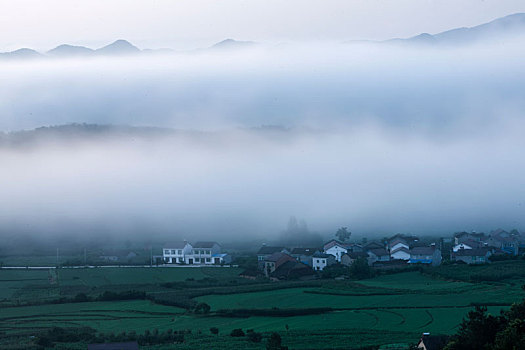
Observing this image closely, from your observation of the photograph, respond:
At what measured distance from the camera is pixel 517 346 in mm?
15562

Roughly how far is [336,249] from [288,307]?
13505 mm

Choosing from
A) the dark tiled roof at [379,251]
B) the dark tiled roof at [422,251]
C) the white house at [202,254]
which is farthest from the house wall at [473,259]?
the white house at [202,254]

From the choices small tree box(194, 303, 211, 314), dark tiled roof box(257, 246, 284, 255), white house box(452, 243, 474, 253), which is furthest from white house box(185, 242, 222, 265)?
small tree box(194, 303, 211, 314)

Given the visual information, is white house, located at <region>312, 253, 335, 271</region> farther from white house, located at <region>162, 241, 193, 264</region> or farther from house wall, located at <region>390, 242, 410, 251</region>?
white house, located at <region>162, 241, 193, 264</region>

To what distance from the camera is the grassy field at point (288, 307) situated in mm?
22469

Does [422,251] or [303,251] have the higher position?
[303,251]

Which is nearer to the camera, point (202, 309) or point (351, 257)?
point (202, 309)

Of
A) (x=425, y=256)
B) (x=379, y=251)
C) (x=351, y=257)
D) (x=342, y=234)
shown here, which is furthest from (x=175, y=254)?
(x=425, y=256)

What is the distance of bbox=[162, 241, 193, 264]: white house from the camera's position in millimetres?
39750

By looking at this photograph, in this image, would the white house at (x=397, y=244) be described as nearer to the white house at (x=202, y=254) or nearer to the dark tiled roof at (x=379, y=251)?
the dark tiled roof at (x=379, y=251)

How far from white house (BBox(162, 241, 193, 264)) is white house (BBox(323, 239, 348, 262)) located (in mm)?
6014

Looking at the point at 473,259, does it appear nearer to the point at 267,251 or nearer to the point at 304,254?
the point at 304,254

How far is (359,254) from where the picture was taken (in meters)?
38.3

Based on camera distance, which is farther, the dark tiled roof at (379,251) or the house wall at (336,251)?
the house wall at (336,251)
